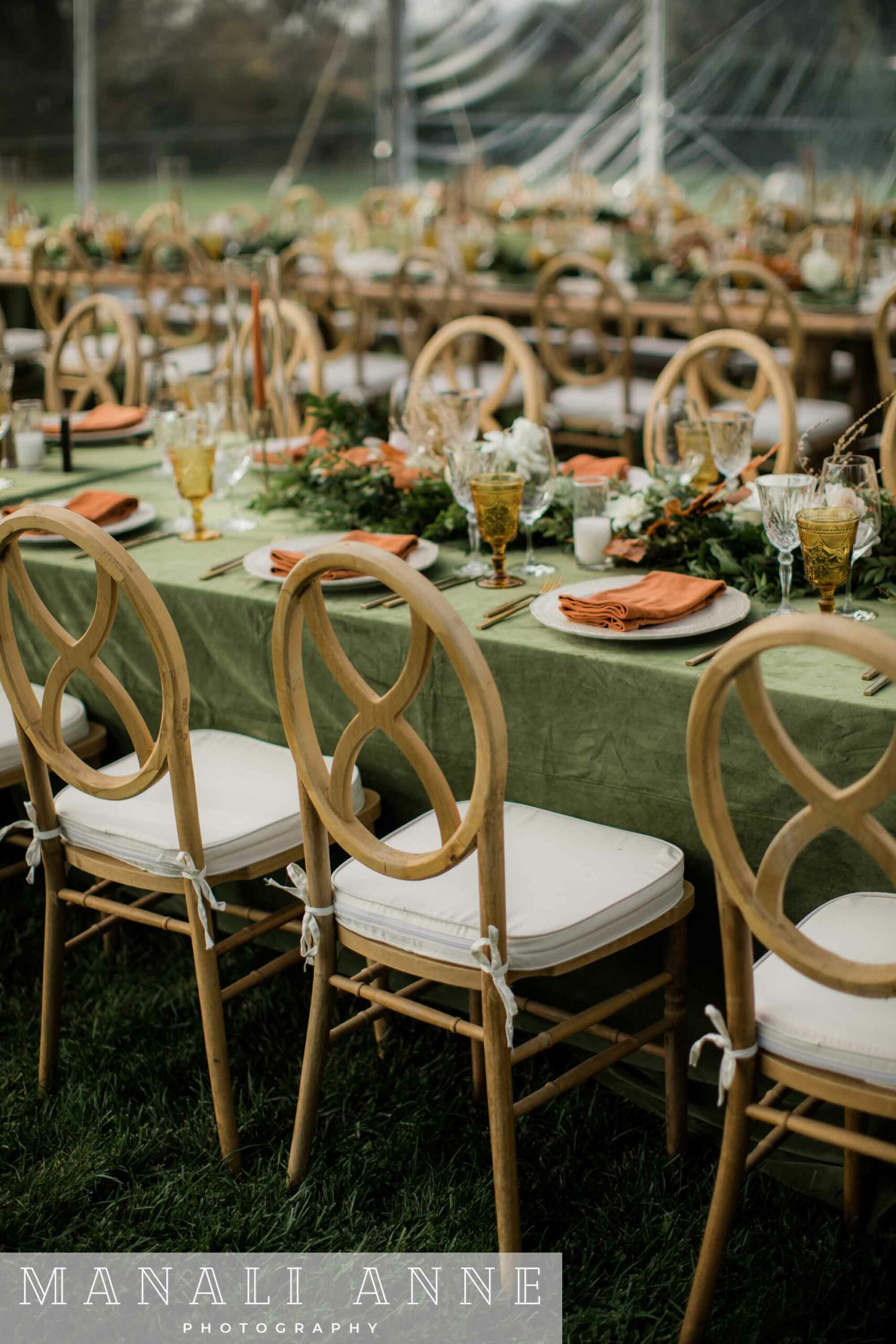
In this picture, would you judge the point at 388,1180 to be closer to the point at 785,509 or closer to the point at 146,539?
the point at 785,509

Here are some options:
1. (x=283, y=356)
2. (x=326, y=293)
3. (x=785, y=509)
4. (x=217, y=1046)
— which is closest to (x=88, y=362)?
(x=283, y=356)

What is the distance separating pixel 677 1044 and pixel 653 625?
0.58m

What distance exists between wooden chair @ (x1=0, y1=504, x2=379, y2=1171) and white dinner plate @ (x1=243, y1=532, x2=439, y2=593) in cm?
29

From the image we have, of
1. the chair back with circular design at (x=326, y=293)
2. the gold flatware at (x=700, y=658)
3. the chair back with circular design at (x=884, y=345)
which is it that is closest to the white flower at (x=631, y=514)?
the gold flatware at (x=700, y=658)

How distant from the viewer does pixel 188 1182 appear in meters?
1.93

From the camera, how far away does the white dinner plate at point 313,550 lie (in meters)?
2.17

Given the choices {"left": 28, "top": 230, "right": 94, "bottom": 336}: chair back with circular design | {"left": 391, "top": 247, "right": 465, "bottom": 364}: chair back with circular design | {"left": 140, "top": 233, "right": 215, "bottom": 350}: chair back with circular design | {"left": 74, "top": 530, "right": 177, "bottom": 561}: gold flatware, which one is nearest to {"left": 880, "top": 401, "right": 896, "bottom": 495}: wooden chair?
{"left": 74, "top": 530, "right": 177, "bottom": 561}: gold flatware

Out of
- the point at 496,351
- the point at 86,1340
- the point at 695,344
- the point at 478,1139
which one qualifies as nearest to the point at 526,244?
the point at 496,351

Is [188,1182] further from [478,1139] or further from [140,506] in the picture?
[140,506]

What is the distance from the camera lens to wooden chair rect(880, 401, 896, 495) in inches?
102

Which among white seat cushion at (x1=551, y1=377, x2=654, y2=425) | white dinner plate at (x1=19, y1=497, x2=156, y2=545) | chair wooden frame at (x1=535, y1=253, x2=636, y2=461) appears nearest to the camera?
white dinner plate at (x1=19, y1=497, x2=156, y2=545)

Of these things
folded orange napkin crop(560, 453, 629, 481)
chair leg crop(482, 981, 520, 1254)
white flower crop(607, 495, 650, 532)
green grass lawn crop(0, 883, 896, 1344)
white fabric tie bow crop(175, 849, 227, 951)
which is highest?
folded orange napkin crop(560, 453, 629, 481)

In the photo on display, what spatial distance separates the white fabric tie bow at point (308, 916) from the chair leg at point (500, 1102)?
270mm

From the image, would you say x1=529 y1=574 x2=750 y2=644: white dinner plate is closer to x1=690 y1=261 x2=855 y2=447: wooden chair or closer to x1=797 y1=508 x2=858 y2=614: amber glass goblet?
x1=797 y1=508 x2=858 y2=614: amber glass goblet
